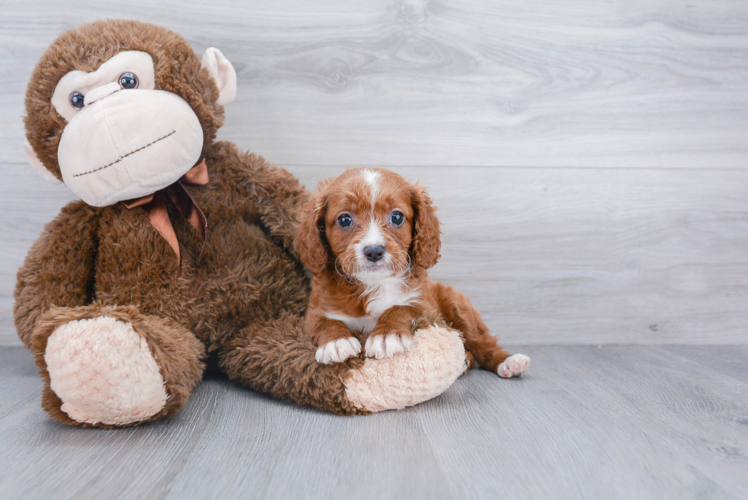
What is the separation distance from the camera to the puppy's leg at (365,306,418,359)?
4.54 ft

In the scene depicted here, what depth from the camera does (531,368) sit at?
6.17 feet

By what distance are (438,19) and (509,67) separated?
34cm

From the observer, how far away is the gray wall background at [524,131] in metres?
1.99

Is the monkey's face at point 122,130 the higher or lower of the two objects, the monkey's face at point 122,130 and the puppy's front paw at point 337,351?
the higher

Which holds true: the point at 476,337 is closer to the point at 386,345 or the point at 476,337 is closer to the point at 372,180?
the point at 386,345

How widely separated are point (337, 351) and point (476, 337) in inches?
23.8

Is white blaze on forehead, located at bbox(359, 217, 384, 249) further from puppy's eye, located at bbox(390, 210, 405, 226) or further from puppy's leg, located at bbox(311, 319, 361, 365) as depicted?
puppy's leg, located at bbox(311, 319, 361, 365)

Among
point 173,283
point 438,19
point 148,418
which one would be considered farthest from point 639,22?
point 148,418

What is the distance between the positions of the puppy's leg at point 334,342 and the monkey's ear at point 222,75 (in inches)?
32.7

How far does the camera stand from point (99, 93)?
143cm

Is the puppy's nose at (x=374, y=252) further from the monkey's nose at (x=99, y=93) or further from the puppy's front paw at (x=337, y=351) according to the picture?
the monkey's nose at (x=99, y=93)

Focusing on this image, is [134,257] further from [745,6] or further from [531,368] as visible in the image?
[745,6]

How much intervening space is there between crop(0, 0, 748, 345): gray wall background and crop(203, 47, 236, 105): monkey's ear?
290 mm

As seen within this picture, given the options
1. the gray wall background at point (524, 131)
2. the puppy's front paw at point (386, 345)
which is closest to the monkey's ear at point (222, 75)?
the gray wall background at point (524, 131)
